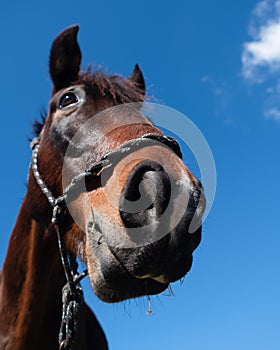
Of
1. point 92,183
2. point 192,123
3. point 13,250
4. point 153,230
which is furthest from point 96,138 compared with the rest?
point 13,250

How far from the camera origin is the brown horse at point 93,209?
9.74 feet

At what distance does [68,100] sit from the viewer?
4.42m

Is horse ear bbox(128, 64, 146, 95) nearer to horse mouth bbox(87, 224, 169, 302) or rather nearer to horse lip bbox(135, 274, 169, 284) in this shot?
horse mouth bbox(87, 224, 169, 302)

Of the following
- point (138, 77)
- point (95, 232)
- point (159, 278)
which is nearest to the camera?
point (159, 278)

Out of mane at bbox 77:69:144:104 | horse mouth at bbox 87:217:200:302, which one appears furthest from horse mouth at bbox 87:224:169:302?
mane at bbox 77:69:144:104

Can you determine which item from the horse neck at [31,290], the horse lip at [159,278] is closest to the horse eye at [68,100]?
the horse neck at [31,290]

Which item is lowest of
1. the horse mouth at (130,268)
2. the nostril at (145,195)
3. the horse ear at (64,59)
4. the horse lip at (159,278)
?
the horse lip at (159,278)

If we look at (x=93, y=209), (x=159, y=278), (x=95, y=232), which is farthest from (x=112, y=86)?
(x=159, y=278)

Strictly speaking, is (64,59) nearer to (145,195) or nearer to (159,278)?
(145,195)

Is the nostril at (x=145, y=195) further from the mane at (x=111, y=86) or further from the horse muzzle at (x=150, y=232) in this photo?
the mane at (x=111, y=86)

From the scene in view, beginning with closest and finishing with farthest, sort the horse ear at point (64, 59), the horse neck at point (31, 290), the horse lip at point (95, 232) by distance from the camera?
the horse lip at point (95, 232) → the horse neck at point (31, 290) → the horse ear at point (64, 59)

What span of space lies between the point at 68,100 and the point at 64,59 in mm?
625

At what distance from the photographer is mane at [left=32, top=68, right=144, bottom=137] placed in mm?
4312

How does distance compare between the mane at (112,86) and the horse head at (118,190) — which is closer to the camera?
the horse head at (118,190)
